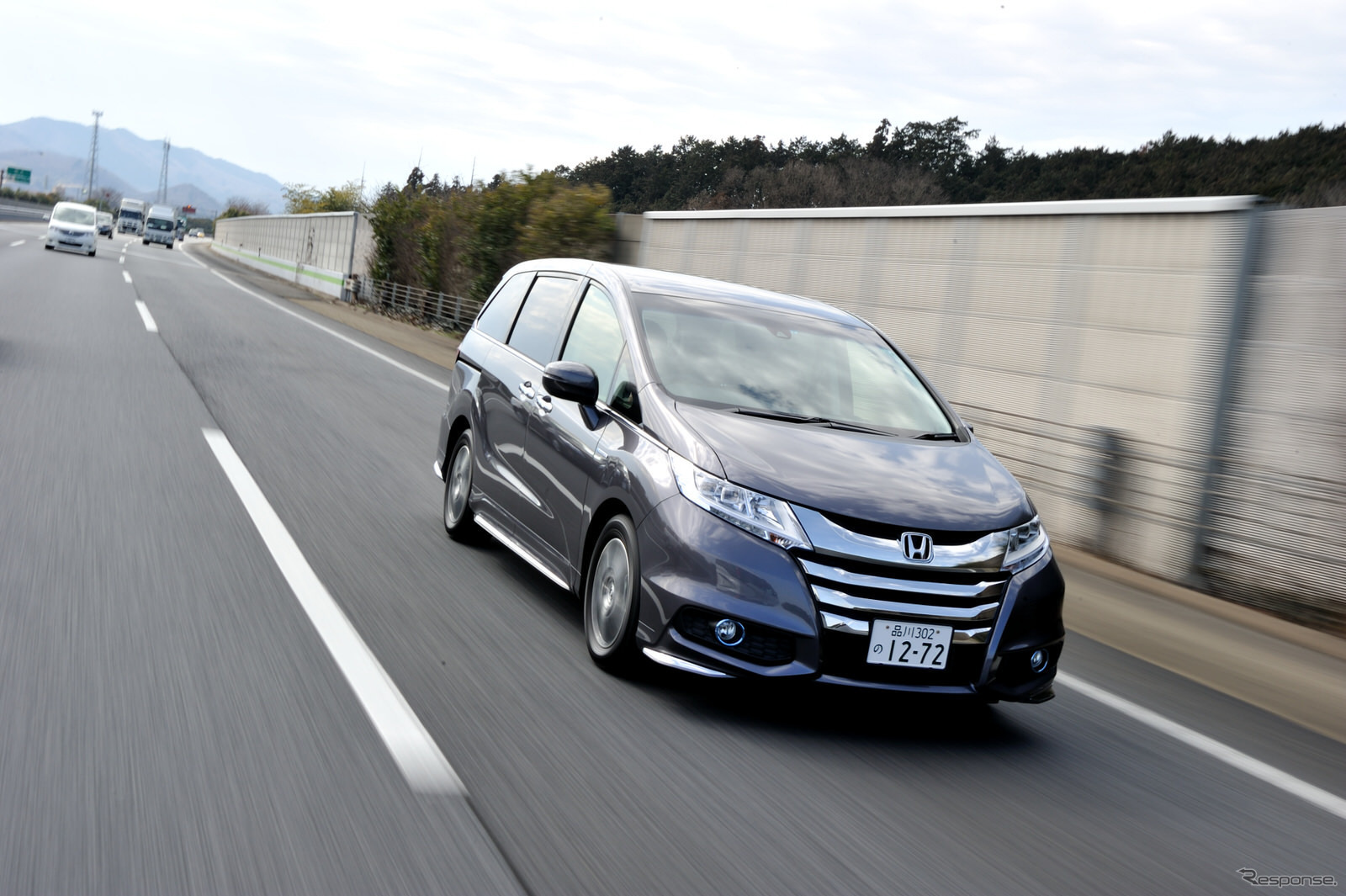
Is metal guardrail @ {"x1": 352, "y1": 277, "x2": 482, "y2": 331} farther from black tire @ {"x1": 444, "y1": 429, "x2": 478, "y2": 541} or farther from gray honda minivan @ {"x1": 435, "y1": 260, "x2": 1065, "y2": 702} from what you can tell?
gray honda minivan @ {"x1": 435, "y1": 260, "x2": 1065, "y2": 702}

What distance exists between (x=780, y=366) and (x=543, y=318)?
5.60 ft

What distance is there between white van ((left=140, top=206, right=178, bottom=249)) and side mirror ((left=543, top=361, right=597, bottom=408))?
88.5m

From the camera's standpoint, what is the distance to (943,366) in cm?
1370

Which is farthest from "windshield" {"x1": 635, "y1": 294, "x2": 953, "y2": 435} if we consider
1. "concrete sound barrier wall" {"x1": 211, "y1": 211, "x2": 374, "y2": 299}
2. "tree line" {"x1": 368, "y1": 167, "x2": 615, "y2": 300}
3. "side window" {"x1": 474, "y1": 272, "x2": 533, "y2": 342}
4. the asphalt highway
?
"concrete sound barrier wall" {"x1": 211, "y1": 211, "x2": 374, "y2": 299}

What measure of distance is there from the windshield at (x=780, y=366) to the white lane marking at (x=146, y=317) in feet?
51.9

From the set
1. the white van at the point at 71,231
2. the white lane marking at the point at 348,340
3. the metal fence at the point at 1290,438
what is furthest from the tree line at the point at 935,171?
the metal fence at the point at 1290,438

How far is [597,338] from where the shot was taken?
6445mm

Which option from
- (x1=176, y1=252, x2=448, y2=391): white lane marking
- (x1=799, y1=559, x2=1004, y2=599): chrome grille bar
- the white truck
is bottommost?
(x1=176, y1=252, x2=448, y2=391): white lane marking

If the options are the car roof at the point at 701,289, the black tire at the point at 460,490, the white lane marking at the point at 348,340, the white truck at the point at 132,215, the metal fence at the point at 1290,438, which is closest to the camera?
the car roof at the point at 701,289

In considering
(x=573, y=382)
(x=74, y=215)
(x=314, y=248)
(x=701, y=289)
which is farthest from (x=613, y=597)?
(x=314, y=248)

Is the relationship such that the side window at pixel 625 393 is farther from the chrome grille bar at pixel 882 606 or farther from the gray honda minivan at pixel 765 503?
the chrome grille bar at pixel 882 606

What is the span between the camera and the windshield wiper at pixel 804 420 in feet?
18.4

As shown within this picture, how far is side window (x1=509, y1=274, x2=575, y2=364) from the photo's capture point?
6.96 meters

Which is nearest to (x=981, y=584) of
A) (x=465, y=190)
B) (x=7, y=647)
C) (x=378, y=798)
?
(x=378, y=798)
